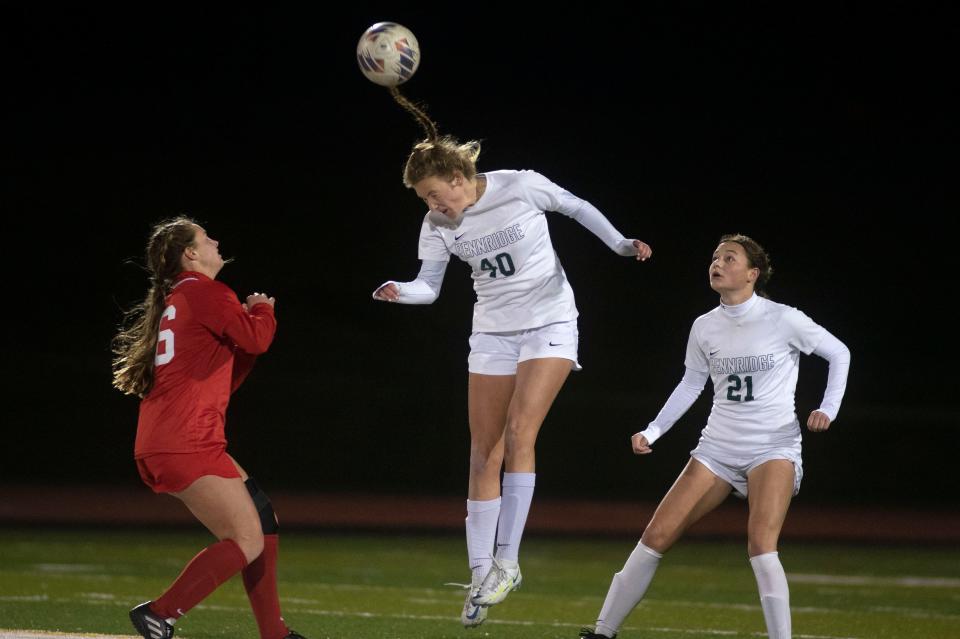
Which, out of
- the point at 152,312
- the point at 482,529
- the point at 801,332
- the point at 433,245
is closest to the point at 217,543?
the point at 152,312

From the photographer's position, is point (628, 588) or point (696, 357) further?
point (696, 357)

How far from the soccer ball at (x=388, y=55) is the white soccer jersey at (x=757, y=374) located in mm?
1885

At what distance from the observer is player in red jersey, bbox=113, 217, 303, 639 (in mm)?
4438

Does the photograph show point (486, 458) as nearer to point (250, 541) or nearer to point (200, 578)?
point (250, 541)

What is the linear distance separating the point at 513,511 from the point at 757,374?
1255 mm

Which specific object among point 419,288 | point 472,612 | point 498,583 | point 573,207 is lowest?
point 472,612

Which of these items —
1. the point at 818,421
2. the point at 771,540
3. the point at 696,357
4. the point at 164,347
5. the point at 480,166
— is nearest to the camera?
the point at 164,347

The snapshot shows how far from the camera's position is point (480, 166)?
19578 mm

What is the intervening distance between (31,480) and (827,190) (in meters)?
13.4

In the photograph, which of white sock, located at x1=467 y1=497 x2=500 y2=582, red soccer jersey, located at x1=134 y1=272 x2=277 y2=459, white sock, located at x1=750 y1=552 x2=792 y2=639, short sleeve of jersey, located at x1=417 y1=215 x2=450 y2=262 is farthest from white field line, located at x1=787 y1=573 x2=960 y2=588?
red soccer jersey, located at x1=134 y1=272 x2=277 y2=459

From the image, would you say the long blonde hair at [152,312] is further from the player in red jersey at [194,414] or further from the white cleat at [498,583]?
the white cleat at [498,583]

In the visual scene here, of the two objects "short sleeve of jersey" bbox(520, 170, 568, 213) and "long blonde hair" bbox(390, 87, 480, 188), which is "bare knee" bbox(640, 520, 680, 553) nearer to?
"short sleeve of jersey" bbox(520, 170, 568, 213)

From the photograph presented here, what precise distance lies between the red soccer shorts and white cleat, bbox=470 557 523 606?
1338 millimetres

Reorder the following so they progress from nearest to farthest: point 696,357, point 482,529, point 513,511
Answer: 1. point 513,511
2. point 482,529
3. point 696,357
